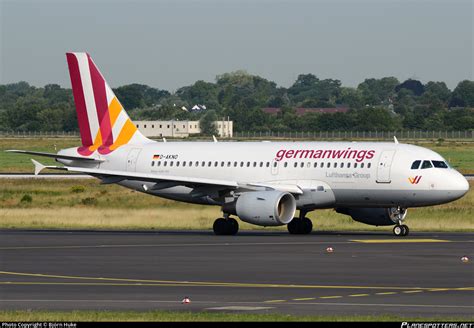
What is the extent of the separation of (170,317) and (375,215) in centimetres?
2872

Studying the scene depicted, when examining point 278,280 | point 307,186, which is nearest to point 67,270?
point 278,280

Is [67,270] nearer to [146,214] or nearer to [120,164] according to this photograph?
[120,164]

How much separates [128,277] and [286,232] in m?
21.6

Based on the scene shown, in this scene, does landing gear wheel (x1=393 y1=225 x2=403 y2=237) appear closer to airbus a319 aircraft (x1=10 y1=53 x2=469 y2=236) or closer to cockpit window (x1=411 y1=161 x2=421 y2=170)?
airbus a319 aircraft (x1=10 y1=53 x2=469 y2=236)

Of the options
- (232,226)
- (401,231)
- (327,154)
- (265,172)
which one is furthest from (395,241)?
(265,172)

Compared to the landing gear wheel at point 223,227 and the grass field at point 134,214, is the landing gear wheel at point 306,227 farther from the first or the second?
the grass field at point 134,214

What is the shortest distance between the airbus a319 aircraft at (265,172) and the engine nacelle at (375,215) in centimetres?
4

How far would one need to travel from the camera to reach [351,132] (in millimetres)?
192000

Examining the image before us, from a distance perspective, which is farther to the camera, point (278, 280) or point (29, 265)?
point (29, 265)

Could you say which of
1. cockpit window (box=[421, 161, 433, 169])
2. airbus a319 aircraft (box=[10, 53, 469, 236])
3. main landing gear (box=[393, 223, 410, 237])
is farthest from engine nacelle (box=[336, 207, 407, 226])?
cockpit window (box=[421, 161, 433, 169])

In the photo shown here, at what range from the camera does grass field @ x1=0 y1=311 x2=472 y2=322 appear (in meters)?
23.6

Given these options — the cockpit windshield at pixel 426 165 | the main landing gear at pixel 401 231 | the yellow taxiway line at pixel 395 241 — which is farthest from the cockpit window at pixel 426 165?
the yellow taxiway line at pixel 395 241

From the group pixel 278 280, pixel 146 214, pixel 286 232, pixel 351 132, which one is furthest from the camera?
pixel 351 132

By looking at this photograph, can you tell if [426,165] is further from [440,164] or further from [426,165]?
[440,164]
